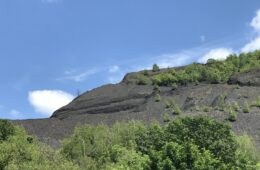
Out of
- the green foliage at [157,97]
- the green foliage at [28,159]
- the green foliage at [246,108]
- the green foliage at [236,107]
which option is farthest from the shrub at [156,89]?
the green foliage at [28,159]

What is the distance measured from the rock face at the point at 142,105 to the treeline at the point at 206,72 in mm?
2341

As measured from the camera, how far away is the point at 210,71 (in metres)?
Result: 106

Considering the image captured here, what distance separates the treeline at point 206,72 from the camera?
347 ft

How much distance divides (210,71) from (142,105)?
18208 mm

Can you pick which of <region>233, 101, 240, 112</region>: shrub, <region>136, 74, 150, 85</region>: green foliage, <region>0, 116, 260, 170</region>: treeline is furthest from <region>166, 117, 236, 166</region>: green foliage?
<region>136, 74, 150, 85</region>: green foliage

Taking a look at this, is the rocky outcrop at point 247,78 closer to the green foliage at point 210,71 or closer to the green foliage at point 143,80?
the green foliage at point 210,71

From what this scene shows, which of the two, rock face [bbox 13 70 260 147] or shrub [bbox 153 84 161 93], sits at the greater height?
shrub [bbox 153 84 161 93]

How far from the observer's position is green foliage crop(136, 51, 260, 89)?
105 metres

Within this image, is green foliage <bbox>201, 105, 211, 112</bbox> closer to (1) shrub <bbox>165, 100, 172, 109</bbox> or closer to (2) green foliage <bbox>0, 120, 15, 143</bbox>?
(1) shrub <bbox>165, 100, 172, 109</bbox>

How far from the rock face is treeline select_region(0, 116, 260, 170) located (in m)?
12.0

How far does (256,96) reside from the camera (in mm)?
87500

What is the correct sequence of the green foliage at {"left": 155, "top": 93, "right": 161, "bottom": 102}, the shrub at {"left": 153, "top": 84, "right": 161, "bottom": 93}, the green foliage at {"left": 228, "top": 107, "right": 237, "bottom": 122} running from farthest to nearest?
the shrub at {"left": 153, "top": 84, "right": 161, "bottom": 93}
the green foliage at {"left": 155, "top": 93, "right": 161, "bottom": 102}
the green foliage at {"left": 228, "top": 107, "right": 237, "bottom": 122}

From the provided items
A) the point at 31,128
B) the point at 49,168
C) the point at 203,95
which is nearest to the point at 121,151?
the point at 49,168

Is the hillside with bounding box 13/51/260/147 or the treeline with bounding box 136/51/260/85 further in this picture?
the treeline with bounding box 136/51/260/85
